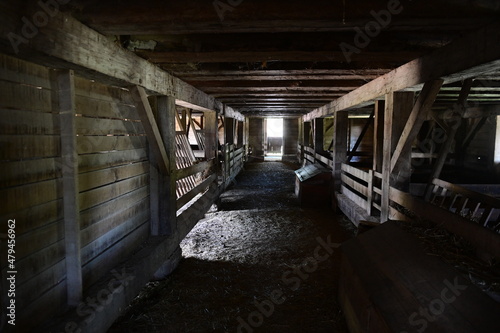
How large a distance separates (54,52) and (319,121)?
10.9 meters

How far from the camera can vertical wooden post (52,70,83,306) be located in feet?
7.94

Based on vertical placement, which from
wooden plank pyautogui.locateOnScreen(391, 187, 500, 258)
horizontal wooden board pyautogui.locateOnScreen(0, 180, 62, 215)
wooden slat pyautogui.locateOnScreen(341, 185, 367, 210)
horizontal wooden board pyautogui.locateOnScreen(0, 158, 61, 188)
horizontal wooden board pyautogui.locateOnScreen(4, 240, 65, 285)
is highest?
horizontal wooden board pyautogui.locateOnScreen(0, 158, 61, 188)

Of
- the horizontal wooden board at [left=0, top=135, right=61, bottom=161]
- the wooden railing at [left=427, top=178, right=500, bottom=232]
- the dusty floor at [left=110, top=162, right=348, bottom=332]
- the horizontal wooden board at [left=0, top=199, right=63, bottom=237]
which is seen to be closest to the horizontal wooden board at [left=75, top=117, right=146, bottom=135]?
the horizontal wooden board at [left=0, top=135, right=61, bottom=161]

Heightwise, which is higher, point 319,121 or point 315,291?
point 319,121

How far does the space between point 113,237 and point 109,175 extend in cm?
68

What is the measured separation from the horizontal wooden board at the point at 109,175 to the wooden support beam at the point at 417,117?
338 cm

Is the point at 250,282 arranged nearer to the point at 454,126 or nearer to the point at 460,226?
the point at 460,226

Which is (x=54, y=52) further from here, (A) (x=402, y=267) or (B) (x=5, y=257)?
(A) (x=402, y=267)

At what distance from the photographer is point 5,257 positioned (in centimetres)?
199

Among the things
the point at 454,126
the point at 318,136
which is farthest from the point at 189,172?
the point at 318,136

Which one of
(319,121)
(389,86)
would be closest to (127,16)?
(389,86)

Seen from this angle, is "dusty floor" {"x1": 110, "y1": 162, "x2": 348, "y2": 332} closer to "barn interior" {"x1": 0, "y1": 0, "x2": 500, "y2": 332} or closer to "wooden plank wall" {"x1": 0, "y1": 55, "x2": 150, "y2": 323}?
"barn interior" {"x1": 0, "y1": 0, "x2": 500, "y2": 332}

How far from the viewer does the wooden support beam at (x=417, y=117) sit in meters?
3.37

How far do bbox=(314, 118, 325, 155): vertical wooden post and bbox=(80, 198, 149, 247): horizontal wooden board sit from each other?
8.99m
